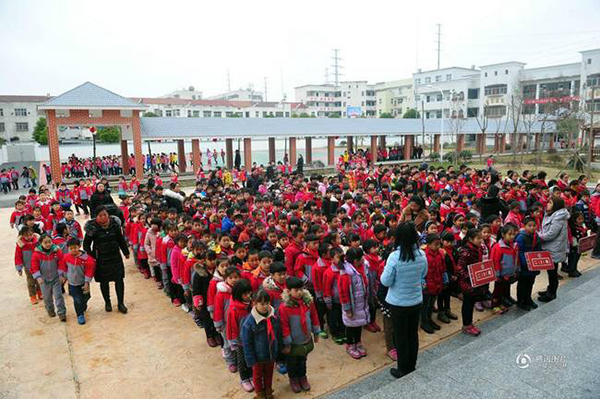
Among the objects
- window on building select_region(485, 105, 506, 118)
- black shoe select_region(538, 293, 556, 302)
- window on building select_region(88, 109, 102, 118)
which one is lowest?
black shoe select_region(538, 293, 556, 302)

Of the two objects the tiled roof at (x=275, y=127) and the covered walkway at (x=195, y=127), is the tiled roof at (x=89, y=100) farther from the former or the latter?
the tiled roof at (x=275, y=127)

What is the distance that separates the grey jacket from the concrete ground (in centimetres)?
102

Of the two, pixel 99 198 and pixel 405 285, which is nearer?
pixel 405 285

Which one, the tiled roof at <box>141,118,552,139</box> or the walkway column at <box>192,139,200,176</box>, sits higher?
the tiled roof at <box>141,118,552,139</box>

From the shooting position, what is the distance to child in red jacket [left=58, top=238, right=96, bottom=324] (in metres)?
5.61

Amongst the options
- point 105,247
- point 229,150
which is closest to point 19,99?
point 229,150

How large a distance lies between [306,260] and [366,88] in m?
77.3

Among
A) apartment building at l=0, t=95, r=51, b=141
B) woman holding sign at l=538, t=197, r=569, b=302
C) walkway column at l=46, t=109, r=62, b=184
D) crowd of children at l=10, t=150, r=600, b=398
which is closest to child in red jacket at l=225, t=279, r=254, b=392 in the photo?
crowd of children at l=10, t=150, r=600, b=398

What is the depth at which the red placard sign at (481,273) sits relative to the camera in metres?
4.70

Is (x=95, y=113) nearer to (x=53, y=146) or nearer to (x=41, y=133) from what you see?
(x=53, y=146)

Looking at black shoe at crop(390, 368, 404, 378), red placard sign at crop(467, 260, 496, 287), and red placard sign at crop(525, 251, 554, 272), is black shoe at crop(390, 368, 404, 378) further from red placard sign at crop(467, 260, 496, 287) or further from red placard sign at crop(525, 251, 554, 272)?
red placard sign at crop(525, 251, 554, 272)

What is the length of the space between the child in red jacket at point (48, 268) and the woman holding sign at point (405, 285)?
4.66 metres

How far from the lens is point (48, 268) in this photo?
570cm

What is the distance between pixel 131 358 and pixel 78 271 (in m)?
1.60
